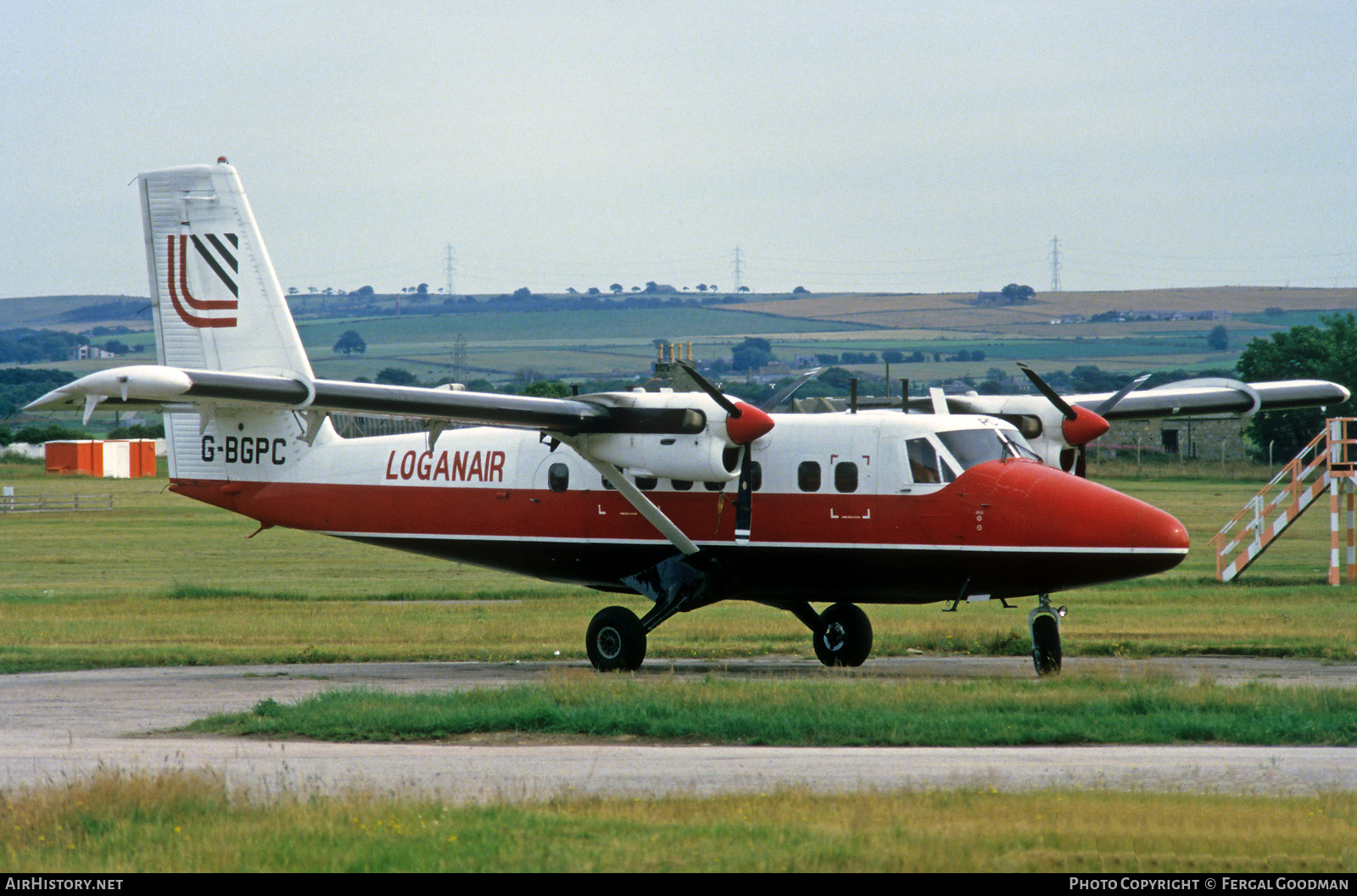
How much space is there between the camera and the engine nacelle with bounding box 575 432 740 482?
762 inches

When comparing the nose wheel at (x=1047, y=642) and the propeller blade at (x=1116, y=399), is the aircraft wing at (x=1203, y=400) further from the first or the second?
the nose wheel at (x=1047, y=642)

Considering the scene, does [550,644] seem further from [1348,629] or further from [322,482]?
[1348,629]

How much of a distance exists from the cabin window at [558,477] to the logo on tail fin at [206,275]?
20.1ft

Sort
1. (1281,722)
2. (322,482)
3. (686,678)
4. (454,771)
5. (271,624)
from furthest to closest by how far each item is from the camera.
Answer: (271,624), (322,482), (686,678), (1281,722), (454,771)

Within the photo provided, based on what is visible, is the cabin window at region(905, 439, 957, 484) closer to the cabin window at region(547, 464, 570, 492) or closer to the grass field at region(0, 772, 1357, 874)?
the cabin window at region(547, 464, 570, 492)

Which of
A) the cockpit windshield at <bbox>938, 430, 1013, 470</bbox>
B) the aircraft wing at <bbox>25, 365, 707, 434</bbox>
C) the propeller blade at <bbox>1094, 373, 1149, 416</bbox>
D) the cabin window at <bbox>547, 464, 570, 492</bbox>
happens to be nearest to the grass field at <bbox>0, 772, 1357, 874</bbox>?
the aircraft wing at <bbox>25, 365, 707, 434</bbox>

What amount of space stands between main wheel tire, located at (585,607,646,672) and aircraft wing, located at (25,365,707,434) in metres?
2.62

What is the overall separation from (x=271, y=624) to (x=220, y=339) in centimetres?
624

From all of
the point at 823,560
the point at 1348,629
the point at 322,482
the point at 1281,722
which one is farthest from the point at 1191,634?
the point at 322,482

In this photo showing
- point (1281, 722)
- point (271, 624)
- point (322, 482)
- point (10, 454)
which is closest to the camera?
point (1281, 722)

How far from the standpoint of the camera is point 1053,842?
921 centimetres

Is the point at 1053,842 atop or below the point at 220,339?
below

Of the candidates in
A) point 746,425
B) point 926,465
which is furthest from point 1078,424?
point 746,425

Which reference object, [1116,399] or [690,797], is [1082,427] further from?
[690,797]
